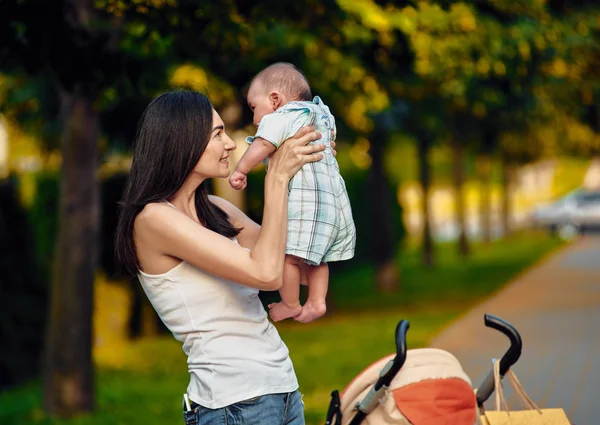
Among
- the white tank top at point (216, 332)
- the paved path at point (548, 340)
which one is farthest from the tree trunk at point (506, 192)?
the white tank top at point (216, 332)

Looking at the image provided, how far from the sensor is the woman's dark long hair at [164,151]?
108 inches

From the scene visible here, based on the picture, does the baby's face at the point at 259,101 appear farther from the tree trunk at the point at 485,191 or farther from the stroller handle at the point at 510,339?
the tree trunk at the point at 485,191

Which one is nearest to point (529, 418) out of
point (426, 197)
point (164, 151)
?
point (164, 151)

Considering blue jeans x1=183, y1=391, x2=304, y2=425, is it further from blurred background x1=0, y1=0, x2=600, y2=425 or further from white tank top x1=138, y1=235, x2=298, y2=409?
blurred background x1=0, y1=0, x2=600, y2=425

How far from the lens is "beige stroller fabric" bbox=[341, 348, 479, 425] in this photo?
3367 millimetres

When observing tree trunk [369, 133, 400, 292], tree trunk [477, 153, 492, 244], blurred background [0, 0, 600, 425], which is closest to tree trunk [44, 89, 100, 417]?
blurred background [0, 0, 600, 425]

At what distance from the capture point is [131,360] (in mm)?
12039

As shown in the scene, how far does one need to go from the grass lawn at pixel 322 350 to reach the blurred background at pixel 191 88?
0.05 metres

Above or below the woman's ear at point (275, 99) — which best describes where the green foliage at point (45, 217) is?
below

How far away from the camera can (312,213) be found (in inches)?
109

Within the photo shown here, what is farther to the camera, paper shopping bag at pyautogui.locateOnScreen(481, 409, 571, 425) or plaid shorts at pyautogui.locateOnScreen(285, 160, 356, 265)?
paper shopping bag at pyautogui.locateOnScreen(481, 409, 571, 425)

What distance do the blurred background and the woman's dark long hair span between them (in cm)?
284

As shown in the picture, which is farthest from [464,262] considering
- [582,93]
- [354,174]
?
[582,93]

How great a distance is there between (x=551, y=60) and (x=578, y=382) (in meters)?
5.23
